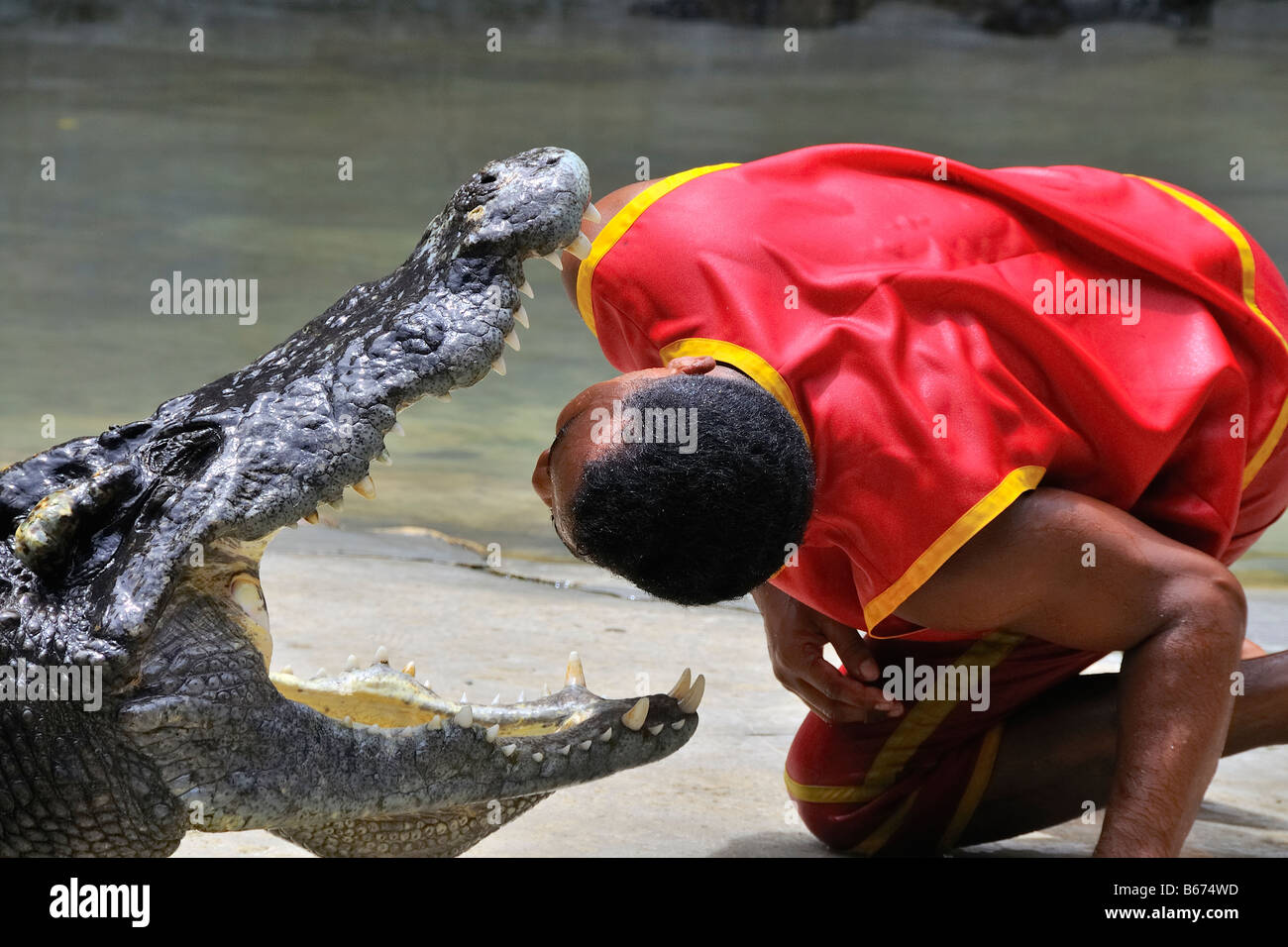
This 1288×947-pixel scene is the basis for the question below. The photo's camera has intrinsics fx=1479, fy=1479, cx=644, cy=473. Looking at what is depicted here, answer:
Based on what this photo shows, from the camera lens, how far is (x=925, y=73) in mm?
12562

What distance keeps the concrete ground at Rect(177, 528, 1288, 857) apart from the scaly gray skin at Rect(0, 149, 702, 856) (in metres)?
0.38

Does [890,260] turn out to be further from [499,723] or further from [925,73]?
[925,73]

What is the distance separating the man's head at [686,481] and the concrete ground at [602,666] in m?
0.70

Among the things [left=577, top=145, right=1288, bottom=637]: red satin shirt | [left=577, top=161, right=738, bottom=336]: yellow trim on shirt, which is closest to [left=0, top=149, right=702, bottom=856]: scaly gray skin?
[left=577, top=161, right=738, bottom=336]: yellow trim on shirt

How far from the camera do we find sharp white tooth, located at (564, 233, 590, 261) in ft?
7.15

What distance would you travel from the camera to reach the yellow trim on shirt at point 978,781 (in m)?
2.42

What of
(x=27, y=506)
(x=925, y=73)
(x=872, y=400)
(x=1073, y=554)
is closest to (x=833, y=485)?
(x=872, y=400)

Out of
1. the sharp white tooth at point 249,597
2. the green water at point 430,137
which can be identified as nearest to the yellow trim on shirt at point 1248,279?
the sharp white tooth at point 249,597

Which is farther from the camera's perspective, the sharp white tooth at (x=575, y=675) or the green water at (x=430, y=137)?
the green water at (x=430, y=137)

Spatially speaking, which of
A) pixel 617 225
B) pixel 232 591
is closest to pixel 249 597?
pixel 232 591

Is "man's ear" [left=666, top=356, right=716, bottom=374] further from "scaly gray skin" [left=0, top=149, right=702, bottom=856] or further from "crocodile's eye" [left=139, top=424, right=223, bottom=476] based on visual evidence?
"crocodile's eye" [left=139, top=424, right=223, bottom=476]

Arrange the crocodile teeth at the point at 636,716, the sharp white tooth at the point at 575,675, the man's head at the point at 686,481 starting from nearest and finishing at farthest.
Result: the man's head at the point at 686,481, the crocodile teeth at the point at 636,716, the sharp white tooth at the point at 575,675

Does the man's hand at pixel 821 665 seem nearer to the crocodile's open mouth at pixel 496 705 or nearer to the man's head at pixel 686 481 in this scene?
the crocodile's open mouth at pixel 496 705

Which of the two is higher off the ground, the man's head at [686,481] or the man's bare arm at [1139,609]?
the man's head at [686,481]
